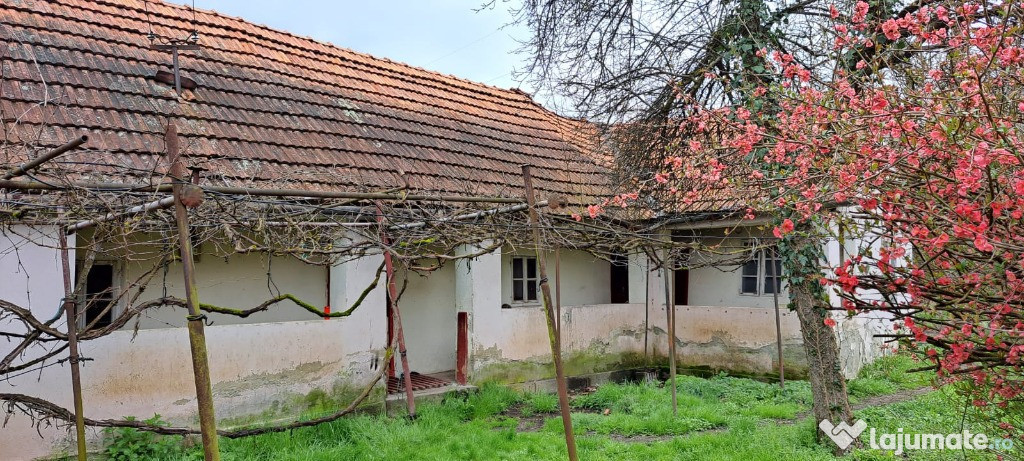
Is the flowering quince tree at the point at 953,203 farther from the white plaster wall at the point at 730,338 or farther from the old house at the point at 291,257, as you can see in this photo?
the white plaster wall at the point at 730,338

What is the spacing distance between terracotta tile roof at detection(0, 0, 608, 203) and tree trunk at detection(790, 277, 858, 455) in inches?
161

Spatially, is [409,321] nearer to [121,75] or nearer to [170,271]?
[170,271]

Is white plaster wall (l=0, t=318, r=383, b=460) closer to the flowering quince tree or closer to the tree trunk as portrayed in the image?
the tree trunk

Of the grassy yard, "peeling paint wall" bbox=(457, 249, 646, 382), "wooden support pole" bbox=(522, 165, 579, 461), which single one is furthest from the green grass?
"wooden support pole" bbox=(522, 165, 579, 461)

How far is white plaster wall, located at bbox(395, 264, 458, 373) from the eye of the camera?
35.8ft

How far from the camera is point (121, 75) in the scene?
27.9 ft

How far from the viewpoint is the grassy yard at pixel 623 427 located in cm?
702

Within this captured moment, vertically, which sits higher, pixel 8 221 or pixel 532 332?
pixel 8 221

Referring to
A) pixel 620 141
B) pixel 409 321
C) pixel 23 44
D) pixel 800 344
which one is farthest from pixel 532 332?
pixel 23 44

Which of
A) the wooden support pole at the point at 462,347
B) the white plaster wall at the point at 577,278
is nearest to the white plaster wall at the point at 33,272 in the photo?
the wooden support pole at the point at 462,347

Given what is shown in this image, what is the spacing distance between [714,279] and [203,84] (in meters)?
8.88

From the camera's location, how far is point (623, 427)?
8242 millimetres

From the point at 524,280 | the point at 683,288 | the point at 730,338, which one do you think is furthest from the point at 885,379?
the point at 524,280

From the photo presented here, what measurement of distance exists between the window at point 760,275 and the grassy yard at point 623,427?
6.19 feet
